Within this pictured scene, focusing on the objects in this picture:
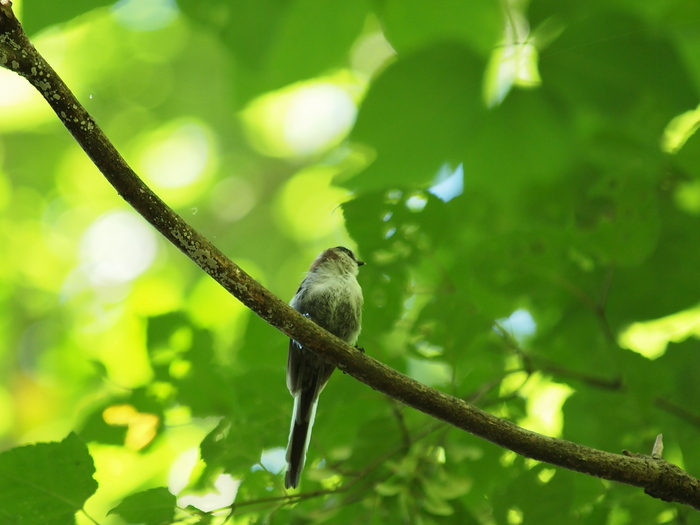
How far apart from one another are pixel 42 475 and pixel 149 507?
356 millimetres

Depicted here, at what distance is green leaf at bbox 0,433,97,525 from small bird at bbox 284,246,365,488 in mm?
797

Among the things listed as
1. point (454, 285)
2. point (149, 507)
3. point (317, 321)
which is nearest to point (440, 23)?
point (454, 285)

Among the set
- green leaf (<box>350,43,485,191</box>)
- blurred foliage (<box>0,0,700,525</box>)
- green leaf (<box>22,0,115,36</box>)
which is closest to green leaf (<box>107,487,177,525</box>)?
blurred foliage (<box>0,0,700,525</box>)

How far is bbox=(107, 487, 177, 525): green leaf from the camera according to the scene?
2.02 meters

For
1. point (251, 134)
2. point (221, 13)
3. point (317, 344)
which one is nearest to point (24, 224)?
point (251, 134)

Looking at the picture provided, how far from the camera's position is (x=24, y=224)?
23.0 feet

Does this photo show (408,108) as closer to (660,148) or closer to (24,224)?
(660,148)

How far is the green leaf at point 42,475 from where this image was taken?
194 cm

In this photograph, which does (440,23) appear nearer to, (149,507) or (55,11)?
(55,11)

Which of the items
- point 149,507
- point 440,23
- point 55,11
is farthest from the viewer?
point 440,23

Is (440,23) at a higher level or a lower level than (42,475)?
higher

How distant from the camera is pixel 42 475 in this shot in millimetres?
1946

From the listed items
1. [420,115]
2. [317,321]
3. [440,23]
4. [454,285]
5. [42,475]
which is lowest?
[317,321]

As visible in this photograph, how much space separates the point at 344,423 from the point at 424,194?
39.2 inches
